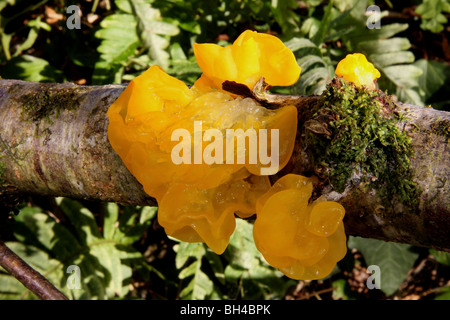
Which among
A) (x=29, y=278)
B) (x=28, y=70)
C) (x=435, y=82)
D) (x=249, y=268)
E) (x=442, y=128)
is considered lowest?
(x=249, y=268)

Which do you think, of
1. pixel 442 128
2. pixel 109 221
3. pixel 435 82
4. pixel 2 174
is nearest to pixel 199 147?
pixel 442 128

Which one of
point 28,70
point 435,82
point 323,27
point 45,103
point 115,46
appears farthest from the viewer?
point 435,82

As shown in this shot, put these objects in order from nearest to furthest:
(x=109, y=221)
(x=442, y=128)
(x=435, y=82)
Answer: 1. (x=442, y=128)
2. (x=109, y=221)
3. (x=435, y=82)

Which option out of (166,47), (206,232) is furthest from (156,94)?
(166,47)

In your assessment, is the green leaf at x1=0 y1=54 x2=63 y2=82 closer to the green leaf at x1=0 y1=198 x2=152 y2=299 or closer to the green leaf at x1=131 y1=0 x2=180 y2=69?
the green leaf at x1=131 y1=0 x2=180 y2=69

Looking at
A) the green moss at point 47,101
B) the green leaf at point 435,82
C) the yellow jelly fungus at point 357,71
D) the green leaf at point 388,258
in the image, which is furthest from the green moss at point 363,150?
the green leaf at point 435,82

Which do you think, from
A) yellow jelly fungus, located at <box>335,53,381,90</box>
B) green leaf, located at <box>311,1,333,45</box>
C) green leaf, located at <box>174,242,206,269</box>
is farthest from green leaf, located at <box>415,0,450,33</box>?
green leaf, located at <box>174,242,206,269</box>

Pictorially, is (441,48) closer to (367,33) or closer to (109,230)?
(367,33)

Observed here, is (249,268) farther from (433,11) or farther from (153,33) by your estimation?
(433,11)
